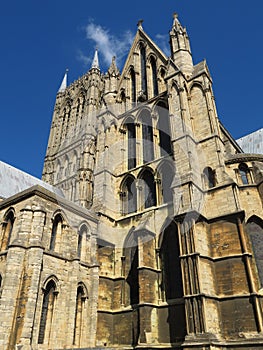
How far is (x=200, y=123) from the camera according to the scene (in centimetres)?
1878

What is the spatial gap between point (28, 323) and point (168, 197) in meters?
9.34

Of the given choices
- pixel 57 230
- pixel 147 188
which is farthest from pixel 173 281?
pixel 57 230

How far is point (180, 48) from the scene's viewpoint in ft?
72.4

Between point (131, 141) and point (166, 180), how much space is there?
5530 millimetres

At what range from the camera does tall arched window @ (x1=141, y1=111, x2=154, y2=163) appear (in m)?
20.8

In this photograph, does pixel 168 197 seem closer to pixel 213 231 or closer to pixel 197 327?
pixel 213 231

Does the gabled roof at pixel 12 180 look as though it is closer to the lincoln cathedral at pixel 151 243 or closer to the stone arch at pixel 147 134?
the lincoln cathedral at pixel 151 243

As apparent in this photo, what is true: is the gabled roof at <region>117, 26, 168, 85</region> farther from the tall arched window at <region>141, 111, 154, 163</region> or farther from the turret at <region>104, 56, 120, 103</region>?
the tall arched window at <region>141, 111, 154, 163</region>

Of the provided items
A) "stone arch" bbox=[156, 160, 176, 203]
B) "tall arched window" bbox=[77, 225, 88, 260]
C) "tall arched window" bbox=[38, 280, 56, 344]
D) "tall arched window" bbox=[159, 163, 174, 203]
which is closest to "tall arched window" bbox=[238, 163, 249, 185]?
"stone arch" bbox=[156, 160, 176, 203]

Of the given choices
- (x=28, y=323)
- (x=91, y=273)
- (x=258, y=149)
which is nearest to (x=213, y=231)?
(x=91, y=273)

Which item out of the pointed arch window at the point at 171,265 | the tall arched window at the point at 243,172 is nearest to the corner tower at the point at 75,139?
the pointed arch window at the point at 171,265

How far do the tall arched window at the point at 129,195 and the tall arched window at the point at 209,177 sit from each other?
4.89m

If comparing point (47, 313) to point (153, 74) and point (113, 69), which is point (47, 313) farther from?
point (113, 69)

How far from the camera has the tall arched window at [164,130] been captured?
781 inches
